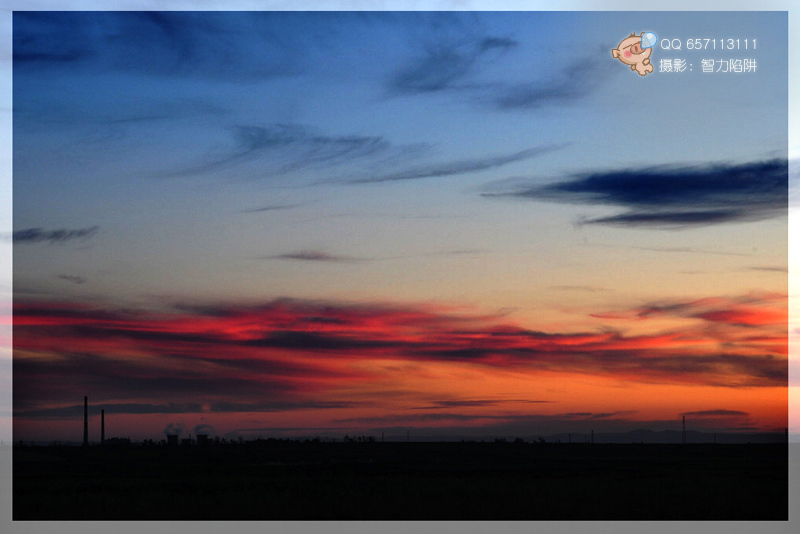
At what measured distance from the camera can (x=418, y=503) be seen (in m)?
45.6

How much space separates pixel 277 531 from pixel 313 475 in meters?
33.7

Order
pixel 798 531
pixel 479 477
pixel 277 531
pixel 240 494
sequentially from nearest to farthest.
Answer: pixel 277 531 < pixel 798 531 < pixel 240 494 < pixel 479 477

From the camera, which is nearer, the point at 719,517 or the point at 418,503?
the point at 719,517

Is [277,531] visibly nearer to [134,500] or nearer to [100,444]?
[134,500]

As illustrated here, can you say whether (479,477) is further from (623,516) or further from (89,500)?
(89,500)

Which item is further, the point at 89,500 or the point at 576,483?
the point at 576,483

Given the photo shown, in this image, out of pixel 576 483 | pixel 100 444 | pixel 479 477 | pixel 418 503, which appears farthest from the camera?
pixel 100 444

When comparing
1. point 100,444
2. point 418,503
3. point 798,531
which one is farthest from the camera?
point 100,444

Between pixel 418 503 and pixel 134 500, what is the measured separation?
55.4 ft

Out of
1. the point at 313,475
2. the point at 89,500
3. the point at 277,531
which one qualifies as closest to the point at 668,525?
the point at 277,531

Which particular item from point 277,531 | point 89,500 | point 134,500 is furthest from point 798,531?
point 89,500

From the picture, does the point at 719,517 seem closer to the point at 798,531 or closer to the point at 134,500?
the point at 798,531

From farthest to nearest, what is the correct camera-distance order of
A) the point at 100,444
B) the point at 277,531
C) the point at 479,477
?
the point at 100,444
the point at 479,477
the point at 277,531

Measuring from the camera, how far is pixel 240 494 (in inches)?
2036
